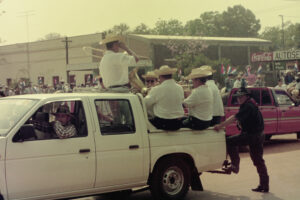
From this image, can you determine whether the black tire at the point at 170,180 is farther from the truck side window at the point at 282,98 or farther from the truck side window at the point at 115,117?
the truck side window at the point at 282,98

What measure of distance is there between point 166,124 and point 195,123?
25.8 inches

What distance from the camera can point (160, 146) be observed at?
7273 millimetres

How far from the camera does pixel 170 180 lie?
7598 mm

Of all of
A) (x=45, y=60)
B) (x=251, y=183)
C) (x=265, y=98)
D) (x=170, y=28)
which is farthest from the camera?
(x=170, y=28)

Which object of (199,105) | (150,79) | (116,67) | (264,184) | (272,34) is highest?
(272,34)

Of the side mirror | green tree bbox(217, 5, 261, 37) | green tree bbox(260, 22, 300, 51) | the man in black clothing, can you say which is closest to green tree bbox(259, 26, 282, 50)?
green tree bbox(260, 22, 300, 51)

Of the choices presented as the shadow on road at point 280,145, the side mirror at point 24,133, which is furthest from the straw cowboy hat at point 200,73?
the shadow on road at point 280,145

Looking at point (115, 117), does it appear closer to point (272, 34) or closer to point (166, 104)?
point (166, 104)

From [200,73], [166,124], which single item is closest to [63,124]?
[166,124]

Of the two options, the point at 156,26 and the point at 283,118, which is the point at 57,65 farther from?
the point at 283,118

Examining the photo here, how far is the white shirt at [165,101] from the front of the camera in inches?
302

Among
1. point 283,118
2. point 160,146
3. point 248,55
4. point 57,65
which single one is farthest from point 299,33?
point 160,146

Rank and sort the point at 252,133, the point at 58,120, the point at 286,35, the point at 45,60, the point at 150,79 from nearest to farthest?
the point at 58,120
the point at 252,133
the point at 150,79
the point at 45,60
the point at 286,35

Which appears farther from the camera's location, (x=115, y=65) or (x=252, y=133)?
(x=252, y=133)
